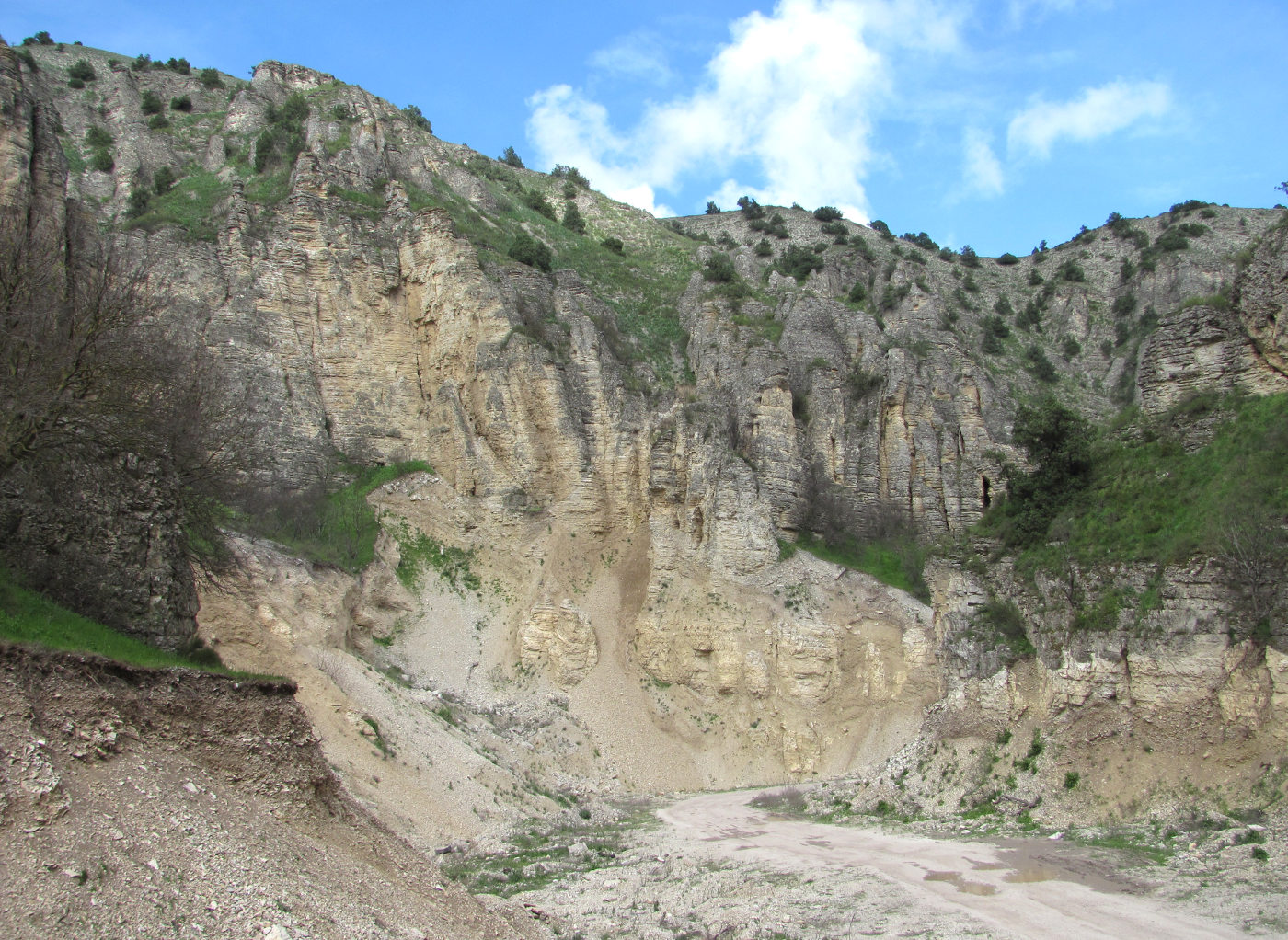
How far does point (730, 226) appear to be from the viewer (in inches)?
3829

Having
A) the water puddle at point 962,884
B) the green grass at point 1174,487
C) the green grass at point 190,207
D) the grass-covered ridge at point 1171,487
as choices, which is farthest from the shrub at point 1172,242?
the green grass at point 190,207

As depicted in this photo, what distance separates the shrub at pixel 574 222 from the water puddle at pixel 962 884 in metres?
64.0

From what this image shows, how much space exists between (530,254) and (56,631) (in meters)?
45.8

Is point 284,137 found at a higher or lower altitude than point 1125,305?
higher

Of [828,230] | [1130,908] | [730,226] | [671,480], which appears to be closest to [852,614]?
[671,480]

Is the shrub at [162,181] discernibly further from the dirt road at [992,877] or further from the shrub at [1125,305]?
the shrub at [1125,305]

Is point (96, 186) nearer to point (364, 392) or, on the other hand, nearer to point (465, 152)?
point (364, 392)

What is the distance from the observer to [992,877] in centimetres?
1741

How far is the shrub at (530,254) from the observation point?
53.1m

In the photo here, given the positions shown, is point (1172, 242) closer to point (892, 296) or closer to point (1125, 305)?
point (1125, 305)

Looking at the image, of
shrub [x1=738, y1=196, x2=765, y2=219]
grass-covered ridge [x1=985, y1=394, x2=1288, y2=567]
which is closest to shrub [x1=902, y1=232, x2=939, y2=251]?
shrub [x1=738, y1=196, x2=765, y2=219]

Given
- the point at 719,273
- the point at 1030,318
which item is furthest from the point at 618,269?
the point at 1030,318

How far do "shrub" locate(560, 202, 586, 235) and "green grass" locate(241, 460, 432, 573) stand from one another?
39409 millimetres

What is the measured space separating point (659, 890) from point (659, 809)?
13.2 m
